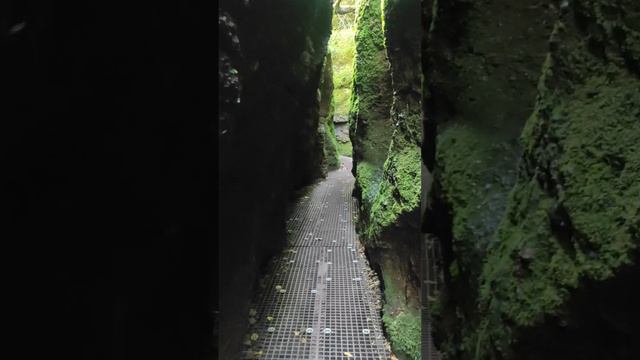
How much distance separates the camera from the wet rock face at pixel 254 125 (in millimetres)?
3732

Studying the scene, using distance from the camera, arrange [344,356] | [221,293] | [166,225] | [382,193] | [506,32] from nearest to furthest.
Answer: [506,32]
[166,225]
[221,293]
[344,356]
[382,193]

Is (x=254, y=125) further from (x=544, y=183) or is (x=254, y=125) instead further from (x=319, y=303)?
(x=544, y=183)

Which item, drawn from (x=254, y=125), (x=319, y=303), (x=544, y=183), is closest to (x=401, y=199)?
(x=319, y=303)

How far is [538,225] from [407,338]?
3671mm

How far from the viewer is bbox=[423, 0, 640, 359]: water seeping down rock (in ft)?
3.79

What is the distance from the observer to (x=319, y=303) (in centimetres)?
549

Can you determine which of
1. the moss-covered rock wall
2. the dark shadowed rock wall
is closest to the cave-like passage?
the moss-covered rock wall

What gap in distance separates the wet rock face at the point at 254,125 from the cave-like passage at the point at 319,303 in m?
0.34

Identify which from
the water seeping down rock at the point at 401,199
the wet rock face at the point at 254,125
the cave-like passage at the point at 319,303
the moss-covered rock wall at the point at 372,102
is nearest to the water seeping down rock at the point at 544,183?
the wet rock face at the point at 254,125

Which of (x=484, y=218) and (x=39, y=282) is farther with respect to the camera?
(x=484, y=218)

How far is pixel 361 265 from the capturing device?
22.6 feet

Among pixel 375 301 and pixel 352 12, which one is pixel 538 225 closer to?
pixel 375 301

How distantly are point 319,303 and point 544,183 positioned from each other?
444cm

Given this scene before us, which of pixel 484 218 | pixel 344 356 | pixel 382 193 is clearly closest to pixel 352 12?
pixel 382 193
